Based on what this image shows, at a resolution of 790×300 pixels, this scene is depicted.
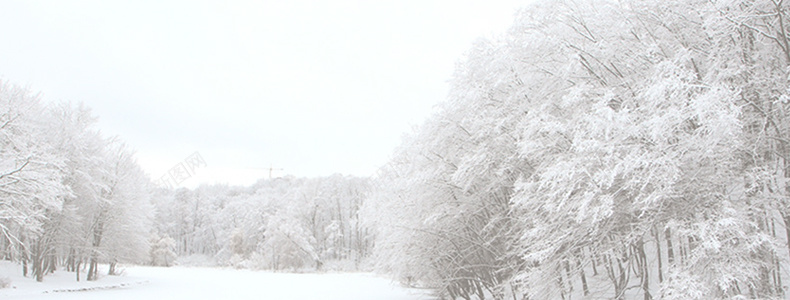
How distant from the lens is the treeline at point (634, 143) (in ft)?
20.3

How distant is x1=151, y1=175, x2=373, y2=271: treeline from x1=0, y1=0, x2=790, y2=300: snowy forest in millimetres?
21601

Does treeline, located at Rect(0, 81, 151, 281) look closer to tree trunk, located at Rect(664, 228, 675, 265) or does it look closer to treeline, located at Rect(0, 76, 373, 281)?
treeline, located at Rect(0, 76, 373, 281)

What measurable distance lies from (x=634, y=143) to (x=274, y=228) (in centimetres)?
4077

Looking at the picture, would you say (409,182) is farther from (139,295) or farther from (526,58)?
(139,295)

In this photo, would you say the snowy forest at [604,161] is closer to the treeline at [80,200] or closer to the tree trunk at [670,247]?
the tree trunk at [670,247]

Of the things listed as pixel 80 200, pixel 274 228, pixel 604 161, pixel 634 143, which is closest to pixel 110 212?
pixel 80 200

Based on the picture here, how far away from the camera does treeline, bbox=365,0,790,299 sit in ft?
20.3

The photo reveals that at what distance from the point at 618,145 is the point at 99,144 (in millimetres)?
27700

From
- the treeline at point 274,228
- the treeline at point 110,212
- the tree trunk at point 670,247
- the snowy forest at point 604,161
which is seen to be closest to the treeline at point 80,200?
the treeline at point 110,212

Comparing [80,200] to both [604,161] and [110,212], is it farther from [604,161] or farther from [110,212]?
[604,161]

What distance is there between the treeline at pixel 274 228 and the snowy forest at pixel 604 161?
21.6m

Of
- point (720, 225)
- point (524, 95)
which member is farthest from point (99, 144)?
point (720, 225)

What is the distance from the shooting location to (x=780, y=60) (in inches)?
264

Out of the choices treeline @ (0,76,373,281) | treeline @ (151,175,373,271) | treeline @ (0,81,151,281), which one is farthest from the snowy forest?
treeline @ (151,175,373,271)
